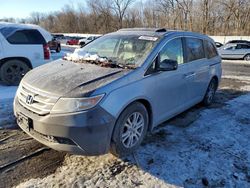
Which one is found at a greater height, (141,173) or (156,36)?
(156,36)

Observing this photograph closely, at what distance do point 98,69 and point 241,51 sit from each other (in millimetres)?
18792

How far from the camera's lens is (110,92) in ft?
11.2

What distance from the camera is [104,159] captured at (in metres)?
3.85

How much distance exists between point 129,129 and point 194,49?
8.12 feet

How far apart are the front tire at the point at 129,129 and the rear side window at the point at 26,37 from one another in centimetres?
567

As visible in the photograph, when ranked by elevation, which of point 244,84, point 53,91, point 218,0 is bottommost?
point 244,84

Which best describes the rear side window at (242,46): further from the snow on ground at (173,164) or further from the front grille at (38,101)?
the front grille at (38,101)

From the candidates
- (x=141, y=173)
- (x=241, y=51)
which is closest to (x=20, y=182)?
(x=141, y=173)

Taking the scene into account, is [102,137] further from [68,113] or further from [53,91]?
[53,91]

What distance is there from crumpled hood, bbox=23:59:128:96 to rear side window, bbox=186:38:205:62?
72.4 inches

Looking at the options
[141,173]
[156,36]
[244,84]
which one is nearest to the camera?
[141,173]

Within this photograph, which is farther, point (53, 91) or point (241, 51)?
point (241, 51)

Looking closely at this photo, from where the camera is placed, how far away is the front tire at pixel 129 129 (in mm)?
3578

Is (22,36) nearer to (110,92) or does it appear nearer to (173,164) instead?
(110,92)
